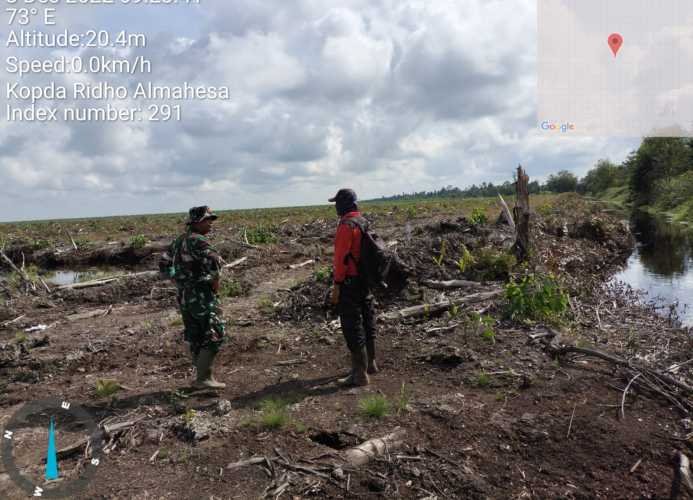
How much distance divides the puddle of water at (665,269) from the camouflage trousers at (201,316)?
29.8 feet

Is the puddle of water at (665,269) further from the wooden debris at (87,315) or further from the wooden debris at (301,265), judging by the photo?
the wooden debris at (87,315)

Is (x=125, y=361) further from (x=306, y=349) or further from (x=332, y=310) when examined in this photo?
(x=332, y=310)

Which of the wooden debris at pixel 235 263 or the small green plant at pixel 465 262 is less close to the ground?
the small green plant at pixel 465 262

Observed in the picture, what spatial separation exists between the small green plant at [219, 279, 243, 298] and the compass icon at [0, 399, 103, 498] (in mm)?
5538

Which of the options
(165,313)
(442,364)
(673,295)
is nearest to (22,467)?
(442,364)

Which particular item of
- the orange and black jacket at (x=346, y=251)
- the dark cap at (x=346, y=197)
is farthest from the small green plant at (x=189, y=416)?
the dark cap at (x=346, y=197)

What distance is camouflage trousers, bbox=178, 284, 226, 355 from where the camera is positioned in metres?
5.28

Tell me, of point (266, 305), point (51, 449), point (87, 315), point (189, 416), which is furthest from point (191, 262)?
point (87, 315)

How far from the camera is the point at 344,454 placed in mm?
3898

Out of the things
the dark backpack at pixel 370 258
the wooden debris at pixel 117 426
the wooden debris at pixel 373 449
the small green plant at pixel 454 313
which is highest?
the dark backpack at pixel 370 258

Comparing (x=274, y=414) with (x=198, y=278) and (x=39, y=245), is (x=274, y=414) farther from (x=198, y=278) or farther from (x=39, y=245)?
(x=39, y=245)

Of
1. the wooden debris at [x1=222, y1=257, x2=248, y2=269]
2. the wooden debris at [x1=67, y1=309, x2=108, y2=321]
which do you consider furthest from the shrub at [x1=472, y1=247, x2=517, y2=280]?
the wooden debris at [x1=67, y1=309, x2=108, y2=321]

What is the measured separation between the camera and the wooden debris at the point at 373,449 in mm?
3822

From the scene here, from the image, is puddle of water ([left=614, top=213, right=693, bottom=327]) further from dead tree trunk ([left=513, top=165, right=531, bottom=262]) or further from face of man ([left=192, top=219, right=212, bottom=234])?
face of man ([left=192, top=219, right=212, bottom=234])
